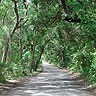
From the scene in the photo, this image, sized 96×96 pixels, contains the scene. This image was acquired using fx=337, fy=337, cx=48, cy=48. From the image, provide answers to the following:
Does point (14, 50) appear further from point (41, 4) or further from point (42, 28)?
point (41, 4)

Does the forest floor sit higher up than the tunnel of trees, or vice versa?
the tunnel of trees

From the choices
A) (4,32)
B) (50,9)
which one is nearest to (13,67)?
(4,32)

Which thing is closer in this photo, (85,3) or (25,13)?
(85,3)

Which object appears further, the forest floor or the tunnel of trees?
the forest floor

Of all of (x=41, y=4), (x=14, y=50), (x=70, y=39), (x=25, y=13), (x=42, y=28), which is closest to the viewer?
(x=41, y=4)

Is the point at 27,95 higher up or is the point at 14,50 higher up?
the point at 14,50

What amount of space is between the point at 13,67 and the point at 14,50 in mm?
13013

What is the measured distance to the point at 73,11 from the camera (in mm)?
20266

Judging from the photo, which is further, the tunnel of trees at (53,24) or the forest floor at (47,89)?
the forest floor at (47,89)

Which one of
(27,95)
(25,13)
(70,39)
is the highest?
(25,13)

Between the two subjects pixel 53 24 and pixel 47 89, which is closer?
pixel 47 89

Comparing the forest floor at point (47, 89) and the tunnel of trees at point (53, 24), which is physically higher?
the tunnel of trees at point (53, 24)

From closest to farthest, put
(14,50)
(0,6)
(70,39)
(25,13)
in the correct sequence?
(0,6) < (25,13) < (70,39) < (14,50)

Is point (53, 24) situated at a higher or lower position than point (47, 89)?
higher
